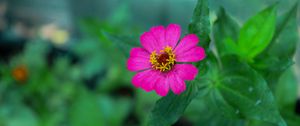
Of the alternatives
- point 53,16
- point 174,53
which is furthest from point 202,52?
point 53,16

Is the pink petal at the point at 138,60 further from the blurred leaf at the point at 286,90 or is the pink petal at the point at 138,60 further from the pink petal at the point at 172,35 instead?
the blurred leaf at the point at 286,90

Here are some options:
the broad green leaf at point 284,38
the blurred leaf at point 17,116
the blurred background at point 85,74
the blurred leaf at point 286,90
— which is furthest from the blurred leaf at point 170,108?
the blurred leaf at point 17,116

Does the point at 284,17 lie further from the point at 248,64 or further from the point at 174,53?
the point at 174,53

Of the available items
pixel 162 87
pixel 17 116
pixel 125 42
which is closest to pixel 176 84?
pixel 162 87

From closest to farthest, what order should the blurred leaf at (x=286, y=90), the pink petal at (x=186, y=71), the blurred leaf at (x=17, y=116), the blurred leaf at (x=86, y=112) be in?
the pink petal at (x=186, y=71) → the blurred leaf at (x=286, y=90) → the blurred leaf at (x=86, y=112) → the blurred leaf at (x=17, y=116)

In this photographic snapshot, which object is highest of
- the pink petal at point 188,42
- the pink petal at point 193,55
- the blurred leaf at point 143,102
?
the blurred leaf at point 143,102
